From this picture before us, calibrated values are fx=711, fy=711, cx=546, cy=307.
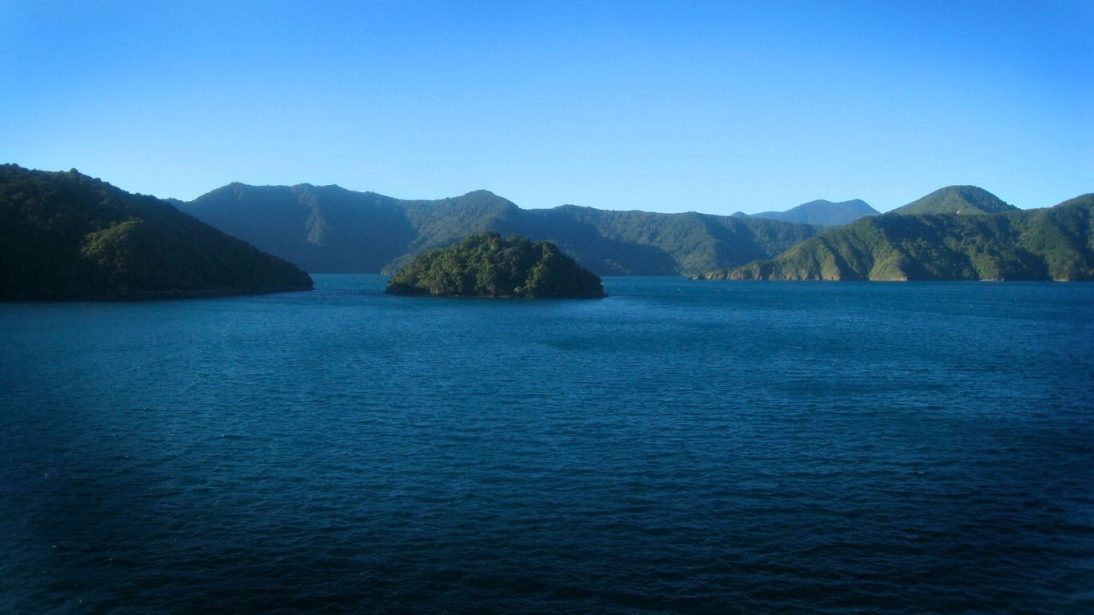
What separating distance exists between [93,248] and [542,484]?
126 meters

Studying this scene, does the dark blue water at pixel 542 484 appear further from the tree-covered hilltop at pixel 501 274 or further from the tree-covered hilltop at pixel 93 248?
the tree-covered hilltop at pixel 501 274

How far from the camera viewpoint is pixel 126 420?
3331 centimetres

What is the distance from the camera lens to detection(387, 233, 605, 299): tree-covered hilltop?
150 meters

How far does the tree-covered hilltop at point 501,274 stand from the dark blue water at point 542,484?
95.2 metres

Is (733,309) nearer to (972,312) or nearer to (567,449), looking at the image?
(972,312)

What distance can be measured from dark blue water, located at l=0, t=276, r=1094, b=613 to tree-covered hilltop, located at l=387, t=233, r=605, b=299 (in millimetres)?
95225

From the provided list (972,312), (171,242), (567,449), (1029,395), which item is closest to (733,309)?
(972,312)

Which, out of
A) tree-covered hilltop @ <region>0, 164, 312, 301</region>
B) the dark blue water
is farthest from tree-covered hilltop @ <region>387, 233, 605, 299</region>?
the dark blue water

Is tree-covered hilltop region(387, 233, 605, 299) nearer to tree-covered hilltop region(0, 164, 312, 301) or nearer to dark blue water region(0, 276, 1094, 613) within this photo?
tree-covered hilltop region(0, 164, 312, 301)

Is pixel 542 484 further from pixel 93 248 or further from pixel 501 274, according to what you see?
pixel 501 274

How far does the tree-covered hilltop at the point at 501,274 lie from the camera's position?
149875 millimetres

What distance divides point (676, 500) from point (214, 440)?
19577 millimetres

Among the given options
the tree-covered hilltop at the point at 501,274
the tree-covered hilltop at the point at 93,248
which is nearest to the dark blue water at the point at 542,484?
the tree-covered hilltop at the point at 93,248

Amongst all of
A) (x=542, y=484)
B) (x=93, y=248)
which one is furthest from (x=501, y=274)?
(x=542, y=484)
